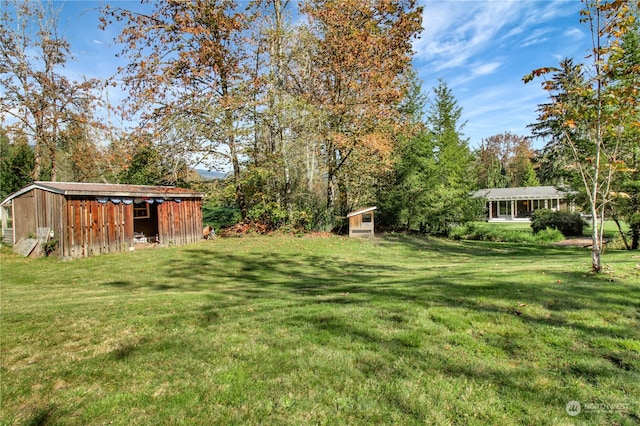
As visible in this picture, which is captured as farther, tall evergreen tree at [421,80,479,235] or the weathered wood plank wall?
tall evergreen tree at [421,80,479,235]

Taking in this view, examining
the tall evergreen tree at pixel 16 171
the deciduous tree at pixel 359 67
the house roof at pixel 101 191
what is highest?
the deciduous tree at pixel 359 67

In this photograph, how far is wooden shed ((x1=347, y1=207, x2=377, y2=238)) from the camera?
18688 millimetres

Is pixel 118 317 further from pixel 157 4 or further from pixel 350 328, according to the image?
pixel 157 4

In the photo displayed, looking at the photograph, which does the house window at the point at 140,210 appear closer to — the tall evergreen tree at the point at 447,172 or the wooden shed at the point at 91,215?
the wooden shed at the point at 91,215

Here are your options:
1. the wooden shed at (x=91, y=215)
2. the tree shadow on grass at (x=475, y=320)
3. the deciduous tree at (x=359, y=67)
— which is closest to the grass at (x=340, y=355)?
the tree shadow on grass at (x=475, y=320)

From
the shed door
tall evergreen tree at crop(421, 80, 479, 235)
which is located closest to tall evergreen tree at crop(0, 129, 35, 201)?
the shed door

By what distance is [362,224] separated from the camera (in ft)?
61.6

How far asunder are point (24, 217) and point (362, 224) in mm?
15554

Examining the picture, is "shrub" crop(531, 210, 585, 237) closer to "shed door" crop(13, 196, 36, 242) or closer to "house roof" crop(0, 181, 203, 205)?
"house roof" crop(0, 181, 203, 205)

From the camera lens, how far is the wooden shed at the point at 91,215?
12.4 metres

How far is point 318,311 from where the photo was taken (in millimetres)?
4762

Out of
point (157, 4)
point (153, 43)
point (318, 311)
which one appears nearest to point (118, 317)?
point (318, 311)

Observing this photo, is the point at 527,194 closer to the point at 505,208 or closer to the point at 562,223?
the point at 505,208

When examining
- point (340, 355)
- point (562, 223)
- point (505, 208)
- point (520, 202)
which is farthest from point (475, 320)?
point (520, 202)
